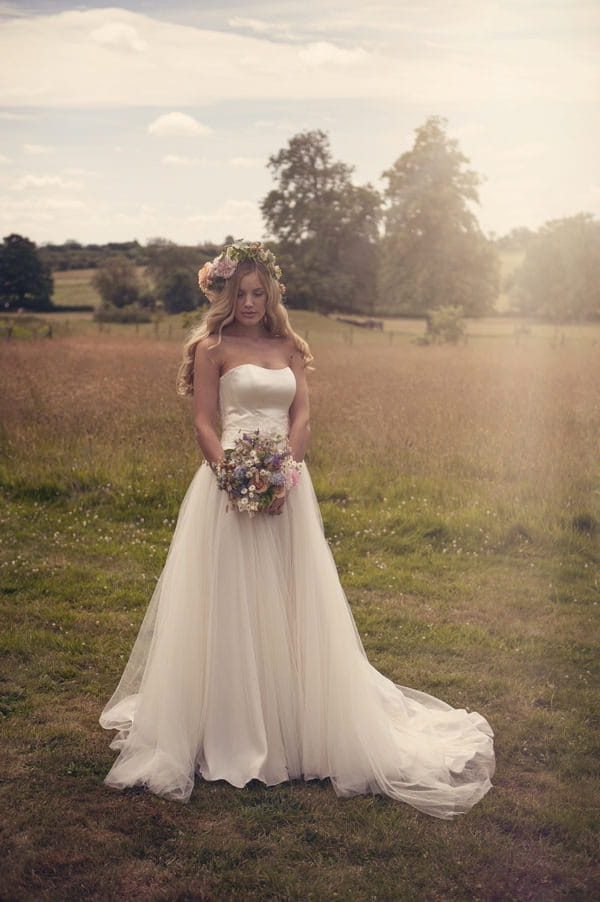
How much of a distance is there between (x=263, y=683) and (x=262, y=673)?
2.1 inches

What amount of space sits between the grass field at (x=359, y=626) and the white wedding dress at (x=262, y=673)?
16 centimetres

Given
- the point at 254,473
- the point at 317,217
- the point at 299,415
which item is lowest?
the point at 254,473

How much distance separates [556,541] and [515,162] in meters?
16.7

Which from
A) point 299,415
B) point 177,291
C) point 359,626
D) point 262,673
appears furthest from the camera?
point 177,291

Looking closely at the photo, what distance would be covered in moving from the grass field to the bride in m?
0.18

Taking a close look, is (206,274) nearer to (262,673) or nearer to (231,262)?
(231,262)

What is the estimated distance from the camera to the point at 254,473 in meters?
3.93

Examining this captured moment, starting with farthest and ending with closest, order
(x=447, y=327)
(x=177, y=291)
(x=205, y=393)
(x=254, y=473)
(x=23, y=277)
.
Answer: (x=177, y=291)
(x=23, y=277)
(x=447, y=327)
(x=205, y=393)
(x=254, y=473)

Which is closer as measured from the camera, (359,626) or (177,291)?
(359,626)

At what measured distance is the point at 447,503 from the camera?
8719mm

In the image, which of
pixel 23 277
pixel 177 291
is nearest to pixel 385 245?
pixel 177 291

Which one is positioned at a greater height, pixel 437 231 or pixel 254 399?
pixel 437 231

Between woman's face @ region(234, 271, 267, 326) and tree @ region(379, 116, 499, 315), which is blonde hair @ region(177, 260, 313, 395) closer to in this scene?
woman's face @ region(234, 271, 267, 326)

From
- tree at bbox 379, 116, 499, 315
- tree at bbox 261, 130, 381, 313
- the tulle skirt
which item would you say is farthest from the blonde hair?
tree at bbox 379, 116, 499, 315
